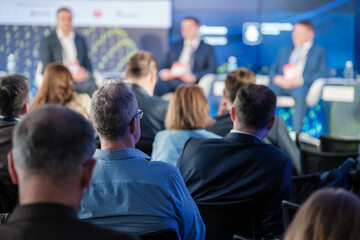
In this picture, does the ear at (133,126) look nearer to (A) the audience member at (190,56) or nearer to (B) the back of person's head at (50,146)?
(B) the back of person's head at (50,146)

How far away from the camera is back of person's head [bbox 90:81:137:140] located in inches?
72.6

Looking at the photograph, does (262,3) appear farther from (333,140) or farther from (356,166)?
(356,166)

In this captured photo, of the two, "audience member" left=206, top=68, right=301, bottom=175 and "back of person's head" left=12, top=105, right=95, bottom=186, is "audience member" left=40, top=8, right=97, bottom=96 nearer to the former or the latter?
"audience member" left=206, top=68, right=301, bottom=175

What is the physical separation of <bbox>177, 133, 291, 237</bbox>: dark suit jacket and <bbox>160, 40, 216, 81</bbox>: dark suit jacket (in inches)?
179

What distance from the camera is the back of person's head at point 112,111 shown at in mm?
1843

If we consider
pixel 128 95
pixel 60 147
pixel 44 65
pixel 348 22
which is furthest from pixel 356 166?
pixel 348 22

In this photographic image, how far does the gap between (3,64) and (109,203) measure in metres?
6.94

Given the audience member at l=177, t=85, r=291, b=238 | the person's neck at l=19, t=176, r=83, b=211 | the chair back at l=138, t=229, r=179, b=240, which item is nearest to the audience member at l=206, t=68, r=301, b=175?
the audience member at l=177, t=85, r=291, b=238

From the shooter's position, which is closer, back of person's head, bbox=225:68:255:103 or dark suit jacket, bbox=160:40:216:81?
back of person's head, bbox=225:68:255:103

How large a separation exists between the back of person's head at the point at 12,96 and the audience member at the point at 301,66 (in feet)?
14.8

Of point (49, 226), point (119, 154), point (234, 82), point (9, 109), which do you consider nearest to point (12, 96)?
point (9, 109)

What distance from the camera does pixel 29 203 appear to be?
3.10ft

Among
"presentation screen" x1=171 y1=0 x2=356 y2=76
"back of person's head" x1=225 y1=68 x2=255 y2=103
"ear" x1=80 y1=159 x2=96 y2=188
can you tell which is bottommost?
"ear" x1=80 y1=159 x2=96 y2=188

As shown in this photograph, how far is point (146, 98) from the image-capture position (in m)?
3.72
